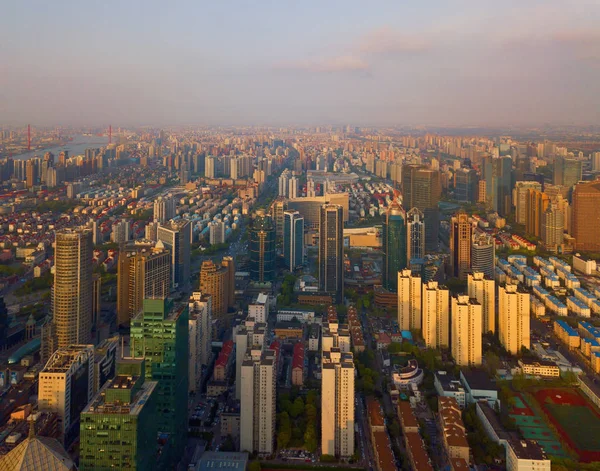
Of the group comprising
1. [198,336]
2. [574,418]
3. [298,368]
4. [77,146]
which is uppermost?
[77,146]

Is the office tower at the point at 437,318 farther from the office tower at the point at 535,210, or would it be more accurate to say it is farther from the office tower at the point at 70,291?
the office tower at the point at 535,210

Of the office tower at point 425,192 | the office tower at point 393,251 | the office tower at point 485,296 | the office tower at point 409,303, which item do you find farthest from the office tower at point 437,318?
the office tower at point 425,192

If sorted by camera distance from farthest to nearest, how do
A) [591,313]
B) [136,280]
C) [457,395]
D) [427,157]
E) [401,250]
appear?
[427,157], [401,250], [591,313], [136,280], [457,395]

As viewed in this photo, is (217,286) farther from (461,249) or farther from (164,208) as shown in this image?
(164,208)

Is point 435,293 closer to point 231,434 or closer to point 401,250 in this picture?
point 401,250

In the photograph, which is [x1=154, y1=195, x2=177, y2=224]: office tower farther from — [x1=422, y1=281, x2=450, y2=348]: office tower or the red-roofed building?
[x1=422, y1=281, x2=450, y2=348]: office tower

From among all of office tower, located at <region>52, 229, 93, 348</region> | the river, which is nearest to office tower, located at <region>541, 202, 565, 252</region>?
office tower, located at <region>52, 229, 93, 348</region>

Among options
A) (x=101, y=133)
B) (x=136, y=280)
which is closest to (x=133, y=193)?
(x=101, y=133)

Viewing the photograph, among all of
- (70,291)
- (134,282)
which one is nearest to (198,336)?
(70,291)
